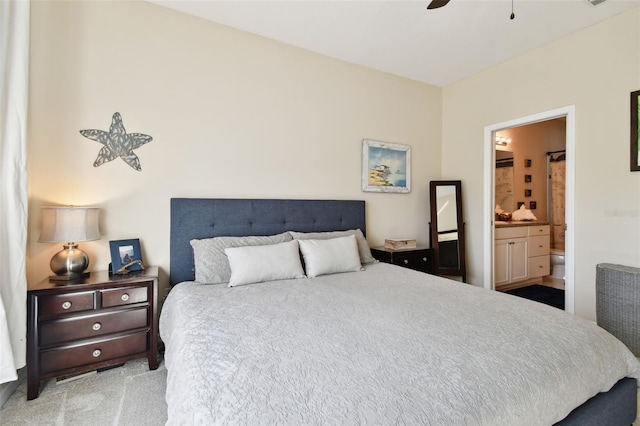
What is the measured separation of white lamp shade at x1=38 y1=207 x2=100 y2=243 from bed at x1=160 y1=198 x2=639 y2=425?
76cm

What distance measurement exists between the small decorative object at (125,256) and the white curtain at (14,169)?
0.49 metres

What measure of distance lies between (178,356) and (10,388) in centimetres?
157

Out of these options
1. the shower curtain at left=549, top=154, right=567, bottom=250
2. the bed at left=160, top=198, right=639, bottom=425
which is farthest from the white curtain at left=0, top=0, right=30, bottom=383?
the shower curtain at left=549, top=154, right=567, bottom=250

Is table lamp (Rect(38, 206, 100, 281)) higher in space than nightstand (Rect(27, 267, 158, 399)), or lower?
higher

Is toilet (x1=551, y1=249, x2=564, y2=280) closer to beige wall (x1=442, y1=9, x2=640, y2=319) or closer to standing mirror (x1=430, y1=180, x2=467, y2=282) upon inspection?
standing mirror (x1=430, y1=180, x2=467, y2=282)

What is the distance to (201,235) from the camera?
2.62 m

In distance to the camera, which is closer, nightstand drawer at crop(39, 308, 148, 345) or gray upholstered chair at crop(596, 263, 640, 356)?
nightstand drawer at crop(39, 308, 148, 345)

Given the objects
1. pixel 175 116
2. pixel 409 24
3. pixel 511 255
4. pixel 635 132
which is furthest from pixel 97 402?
pixel 511 255

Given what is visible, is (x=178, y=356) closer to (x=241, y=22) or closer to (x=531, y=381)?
(x=531, y=381)

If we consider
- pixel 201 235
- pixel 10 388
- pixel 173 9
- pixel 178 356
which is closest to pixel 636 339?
pixel 178 356

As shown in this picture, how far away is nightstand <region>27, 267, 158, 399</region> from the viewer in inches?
73.2

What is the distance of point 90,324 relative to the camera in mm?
2006

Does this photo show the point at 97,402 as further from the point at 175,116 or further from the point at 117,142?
the point at 175,116

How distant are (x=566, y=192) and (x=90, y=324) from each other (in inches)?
165
